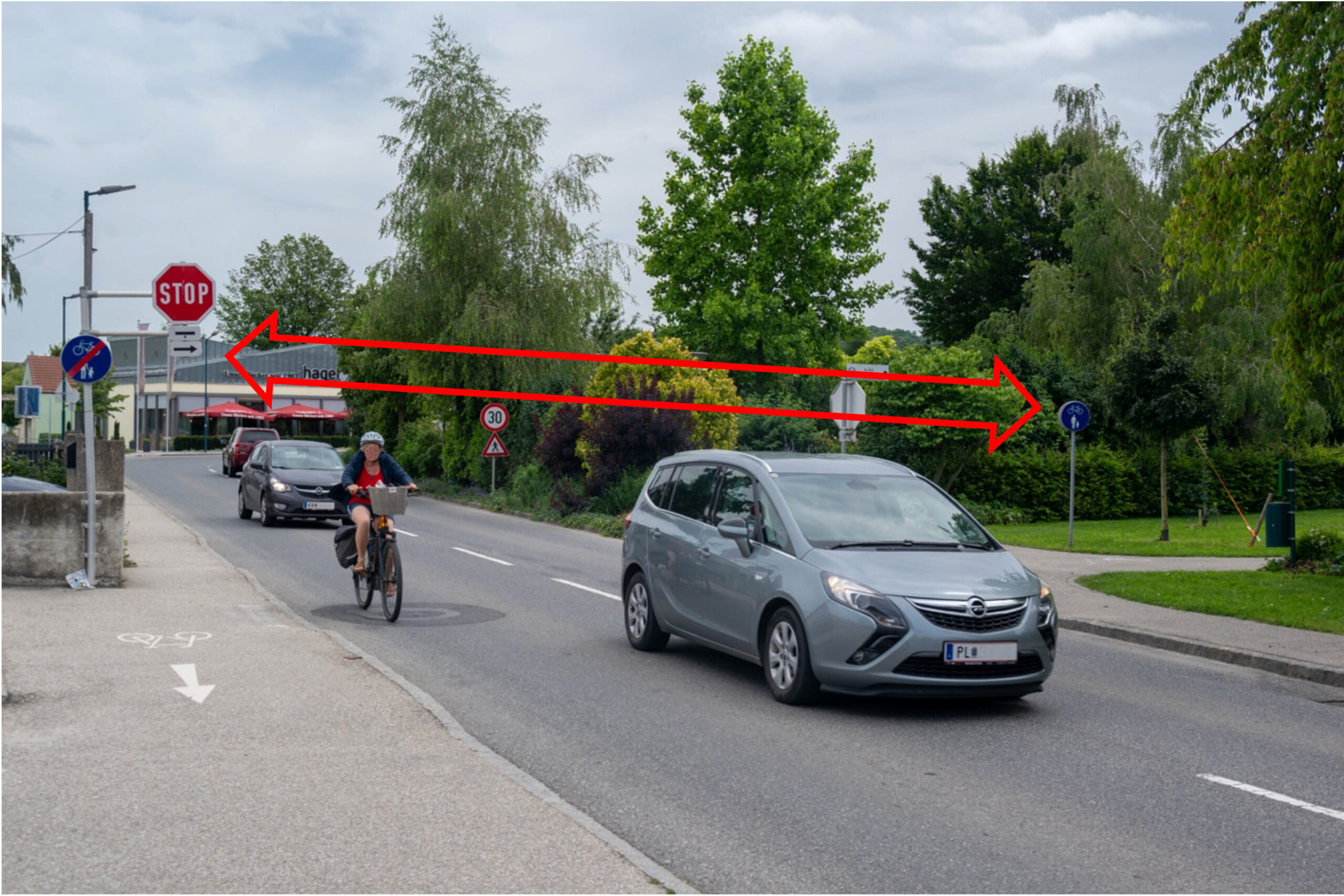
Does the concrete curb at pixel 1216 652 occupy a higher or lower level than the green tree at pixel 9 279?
lower

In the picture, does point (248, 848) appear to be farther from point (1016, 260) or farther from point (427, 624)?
point (1016, 260)

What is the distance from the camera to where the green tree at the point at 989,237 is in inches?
1953

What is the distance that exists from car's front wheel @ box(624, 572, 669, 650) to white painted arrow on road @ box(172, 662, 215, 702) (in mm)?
3494

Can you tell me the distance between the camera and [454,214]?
3528cm

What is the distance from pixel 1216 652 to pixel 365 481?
26.9 ft

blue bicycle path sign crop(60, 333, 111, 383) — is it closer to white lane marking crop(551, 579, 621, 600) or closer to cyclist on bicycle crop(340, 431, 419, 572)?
cyclist on bicycle crop(340, 431, 419, 572)

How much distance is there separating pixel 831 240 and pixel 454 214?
1656cm

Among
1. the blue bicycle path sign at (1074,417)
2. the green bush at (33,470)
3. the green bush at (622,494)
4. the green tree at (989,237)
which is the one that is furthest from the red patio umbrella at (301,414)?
the blue bicycle path sign at (1074,417)

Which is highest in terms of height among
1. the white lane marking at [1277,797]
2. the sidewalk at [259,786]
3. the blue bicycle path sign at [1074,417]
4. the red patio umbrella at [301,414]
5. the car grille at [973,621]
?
the blue bicycle path sign at [1074,417]

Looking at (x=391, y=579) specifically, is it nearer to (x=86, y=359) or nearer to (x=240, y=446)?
(x=86, y=359)

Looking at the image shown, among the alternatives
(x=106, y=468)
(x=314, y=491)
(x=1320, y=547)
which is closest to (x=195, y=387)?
(x=314, y=491)

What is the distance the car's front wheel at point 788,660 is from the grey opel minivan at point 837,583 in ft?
0.04

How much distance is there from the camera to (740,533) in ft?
29.5
